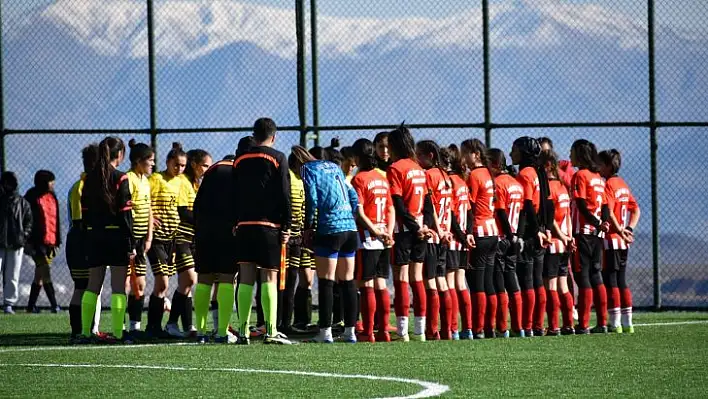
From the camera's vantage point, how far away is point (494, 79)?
98.4 metres

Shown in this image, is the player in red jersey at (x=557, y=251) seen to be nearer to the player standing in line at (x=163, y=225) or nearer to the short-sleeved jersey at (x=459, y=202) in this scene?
the short-sleeved jersey at (x=459, y=202)

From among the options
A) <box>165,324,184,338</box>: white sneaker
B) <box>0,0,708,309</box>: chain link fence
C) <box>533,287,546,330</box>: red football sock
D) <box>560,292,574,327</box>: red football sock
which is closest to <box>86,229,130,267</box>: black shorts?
<box>165,324,184,338</box>: white sneaker

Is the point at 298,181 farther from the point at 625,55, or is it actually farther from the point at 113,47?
the point at 625,55

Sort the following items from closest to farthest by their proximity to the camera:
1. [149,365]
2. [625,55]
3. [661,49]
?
1. [149,365]
2. [661,49]
3. [625,55]

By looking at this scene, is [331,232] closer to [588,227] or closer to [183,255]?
[183,255]

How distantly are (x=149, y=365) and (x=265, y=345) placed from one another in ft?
6.54

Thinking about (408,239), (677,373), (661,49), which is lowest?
(677,373)

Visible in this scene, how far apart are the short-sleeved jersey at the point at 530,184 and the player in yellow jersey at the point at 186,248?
10.0 ft

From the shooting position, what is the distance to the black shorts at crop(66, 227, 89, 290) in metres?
14.3

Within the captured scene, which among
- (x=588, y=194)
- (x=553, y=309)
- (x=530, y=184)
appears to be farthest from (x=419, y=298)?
(x=588, y=194)

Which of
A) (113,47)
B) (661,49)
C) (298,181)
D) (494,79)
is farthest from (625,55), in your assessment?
(298,181)

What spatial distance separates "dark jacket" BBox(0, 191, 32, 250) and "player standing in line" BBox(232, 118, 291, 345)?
716 cm

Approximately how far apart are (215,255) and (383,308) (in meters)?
1.66

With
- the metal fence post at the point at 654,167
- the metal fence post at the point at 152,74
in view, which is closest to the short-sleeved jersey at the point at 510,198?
the metal fence post at the point at 654,167
